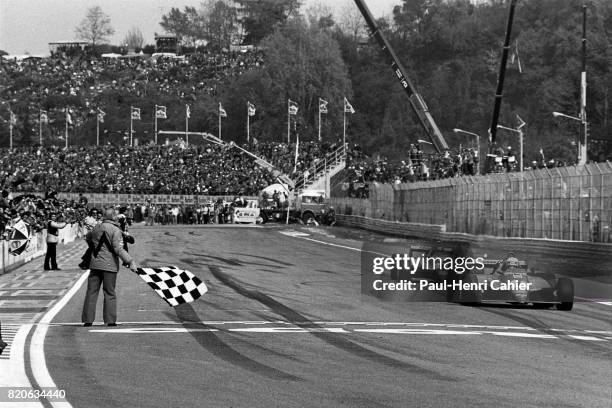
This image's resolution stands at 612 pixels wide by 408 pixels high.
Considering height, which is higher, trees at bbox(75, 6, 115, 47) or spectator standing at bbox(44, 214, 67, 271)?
trees at bbox(75, 6, 115, 47)

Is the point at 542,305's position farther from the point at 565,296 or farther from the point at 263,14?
the point at 263,14

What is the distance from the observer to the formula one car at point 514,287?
1727 cm

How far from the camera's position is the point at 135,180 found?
89938 mm

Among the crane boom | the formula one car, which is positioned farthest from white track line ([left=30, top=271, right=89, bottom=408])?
the crane boom

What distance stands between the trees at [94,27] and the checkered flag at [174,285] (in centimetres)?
13909

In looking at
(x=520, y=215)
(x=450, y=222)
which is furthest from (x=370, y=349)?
(x=450, y=222)

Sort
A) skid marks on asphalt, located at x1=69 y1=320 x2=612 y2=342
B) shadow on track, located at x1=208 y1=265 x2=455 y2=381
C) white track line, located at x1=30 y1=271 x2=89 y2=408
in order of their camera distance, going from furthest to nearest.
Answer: skid marks on asphalt, located at x1=69 y1=320 x2=612 y2=342 → shadow on track, located at x1=208 y1=265 x2=455 y2=381 → white track line, located at x1=30 y1=271 x2=89 y2=408

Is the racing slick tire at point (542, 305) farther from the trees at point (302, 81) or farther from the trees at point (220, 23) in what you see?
the trees at point (220, 23)

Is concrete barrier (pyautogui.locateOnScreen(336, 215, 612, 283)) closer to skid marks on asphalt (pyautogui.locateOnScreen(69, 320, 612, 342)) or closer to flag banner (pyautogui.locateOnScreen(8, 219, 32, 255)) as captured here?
skid marks on asphalt (pyautogui.locateOnScreen(69, 320, 612, 342))

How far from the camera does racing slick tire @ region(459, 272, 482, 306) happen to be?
1773cm

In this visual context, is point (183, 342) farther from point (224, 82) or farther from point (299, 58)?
point (224, 82)

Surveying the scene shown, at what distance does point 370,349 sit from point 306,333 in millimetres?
1695

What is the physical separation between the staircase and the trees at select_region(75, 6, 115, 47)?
76790 mm

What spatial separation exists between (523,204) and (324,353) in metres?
21.5
